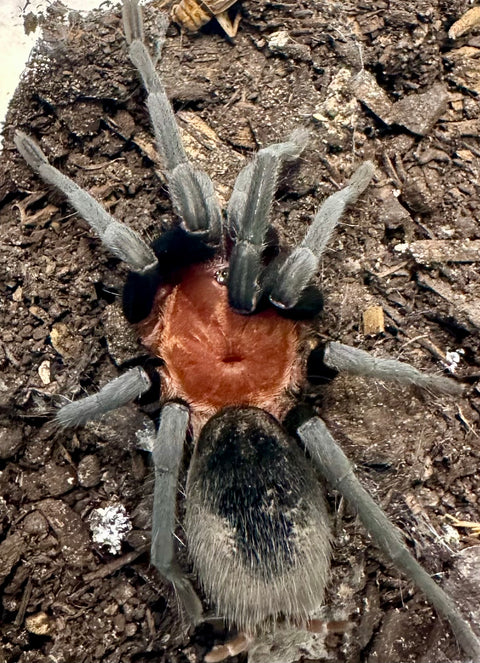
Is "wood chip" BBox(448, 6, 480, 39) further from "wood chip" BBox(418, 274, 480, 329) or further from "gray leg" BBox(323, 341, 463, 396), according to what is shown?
"gray leg" BBox(323, 341, 463, 396)

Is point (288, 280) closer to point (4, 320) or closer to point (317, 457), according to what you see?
point (317, 457)

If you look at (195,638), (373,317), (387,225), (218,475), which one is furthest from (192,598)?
(387,225)

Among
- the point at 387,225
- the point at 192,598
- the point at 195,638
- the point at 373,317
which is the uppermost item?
the point at 387,225

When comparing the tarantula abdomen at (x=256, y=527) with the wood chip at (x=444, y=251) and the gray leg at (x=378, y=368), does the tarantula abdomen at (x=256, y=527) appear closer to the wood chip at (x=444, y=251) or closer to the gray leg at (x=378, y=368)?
the gray leg at (x=378, y=368)

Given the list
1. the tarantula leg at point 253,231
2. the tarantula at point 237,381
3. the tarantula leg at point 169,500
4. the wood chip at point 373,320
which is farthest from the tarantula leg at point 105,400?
the wood chip at point 373,320

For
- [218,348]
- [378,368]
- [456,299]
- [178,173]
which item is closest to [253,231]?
[178,173]

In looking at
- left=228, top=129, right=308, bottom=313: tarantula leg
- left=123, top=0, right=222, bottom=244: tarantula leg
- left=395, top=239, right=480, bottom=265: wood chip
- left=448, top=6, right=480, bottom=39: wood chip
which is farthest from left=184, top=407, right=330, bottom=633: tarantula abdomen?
left=448, top=6, right=480, bottom=39: wood chip

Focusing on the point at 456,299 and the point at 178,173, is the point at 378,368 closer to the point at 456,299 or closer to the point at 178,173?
the point at 456,299
